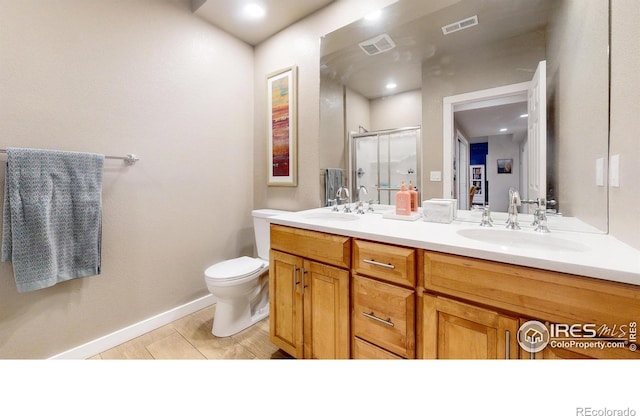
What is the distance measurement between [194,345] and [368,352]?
47.9 inches

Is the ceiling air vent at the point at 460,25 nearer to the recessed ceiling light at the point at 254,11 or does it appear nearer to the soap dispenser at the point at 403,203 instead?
the soap dispenser at the point at 403,203

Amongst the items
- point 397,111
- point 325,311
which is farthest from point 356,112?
point 325,311

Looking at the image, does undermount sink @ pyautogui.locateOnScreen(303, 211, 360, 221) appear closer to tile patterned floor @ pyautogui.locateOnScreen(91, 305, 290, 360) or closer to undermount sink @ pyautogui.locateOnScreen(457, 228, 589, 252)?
undermount sink @ pyautogui.locateOnScreen(457, 228, 589, 252)

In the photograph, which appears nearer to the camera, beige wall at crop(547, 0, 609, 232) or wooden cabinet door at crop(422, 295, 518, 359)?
wooden cabinet door at crop(422, 295, 518, 359)

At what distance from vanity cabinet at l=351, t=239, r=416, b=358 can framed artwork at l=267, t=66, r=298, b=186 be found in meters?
1.23

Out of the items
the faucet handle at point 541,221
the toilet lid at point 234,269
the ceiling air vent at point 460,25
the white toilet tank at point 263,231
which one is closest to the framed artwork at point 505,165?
the faucet handle at point 541,221

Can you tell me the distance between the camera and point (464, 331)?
2.90 feet

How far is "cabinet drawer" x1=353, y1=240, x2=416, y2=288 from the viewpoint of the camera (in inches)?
39.4

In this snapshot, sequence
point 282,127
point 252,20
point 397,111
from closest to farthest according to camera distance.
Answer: point 397,111 < point 252,20 < point 282,127

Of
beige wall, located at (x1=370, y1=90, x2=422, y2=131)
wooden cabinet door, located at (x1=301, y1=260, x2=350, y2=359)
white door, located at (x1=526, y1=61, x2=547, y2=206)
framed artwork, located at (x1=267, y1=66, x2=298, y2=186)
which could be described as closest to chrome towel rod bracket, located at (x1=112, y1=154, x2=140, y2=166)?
framed artwork, located at (x1=267, y1=66, x2=298, y2=186)

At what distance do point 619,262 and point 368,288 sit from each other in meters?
0.78

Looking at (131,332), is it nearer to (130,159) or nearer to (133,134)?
(130,159)

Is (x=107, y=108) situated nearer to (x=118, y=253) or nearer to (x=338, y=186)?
(x=118, y=253)
